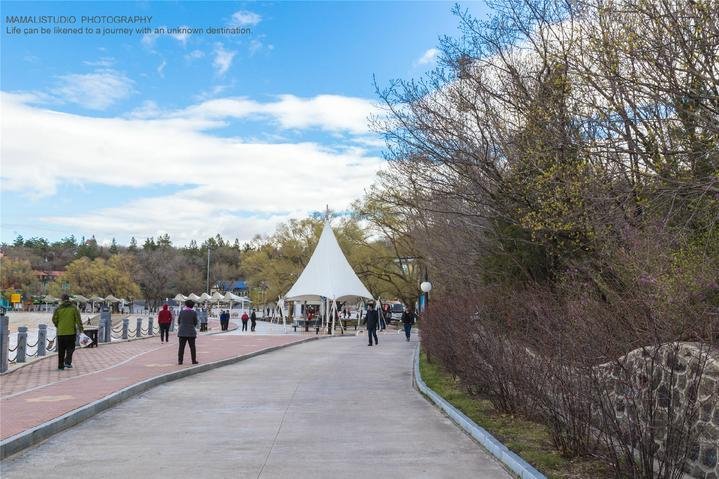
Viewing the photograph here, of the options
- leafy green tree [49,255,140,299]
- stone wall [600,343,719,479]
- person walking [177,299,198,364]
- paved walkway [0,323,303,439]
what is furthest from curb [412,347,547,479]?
leafy green tree [49,255,140,299]

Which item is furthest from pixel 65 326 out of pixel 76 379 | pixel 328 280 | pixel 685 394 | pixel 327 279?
pixel 327 279

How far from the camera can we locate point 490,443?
7922 millimetres

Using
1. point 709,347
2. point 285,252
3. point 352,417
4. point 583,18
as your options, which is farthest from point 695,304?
A: point 285,252

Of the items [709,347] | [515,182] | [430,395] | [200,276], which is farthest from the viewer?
[200,276]

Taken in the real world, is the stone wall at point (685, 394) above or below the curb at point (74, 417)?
above

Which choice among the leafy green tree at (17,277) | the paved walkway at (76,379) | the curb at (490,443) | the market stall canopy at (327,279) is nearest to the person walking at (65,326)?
the paved walkway at (76,379)

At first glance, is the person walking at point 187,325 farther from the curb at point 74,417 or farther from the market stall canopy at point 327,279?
Result: the market stall canopy at point 327,279

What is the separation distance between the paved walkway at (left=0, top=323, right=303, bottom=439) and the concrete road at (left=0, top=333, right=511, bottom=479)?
57 centimetres

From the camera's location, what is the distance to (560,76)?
37.7 ft

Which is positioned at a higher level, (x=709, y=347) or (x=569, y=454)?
(x=709, y=347)

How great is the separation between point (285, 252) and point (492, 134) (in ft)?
182

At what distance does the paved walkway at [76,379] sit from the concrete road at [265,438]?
1.89ft

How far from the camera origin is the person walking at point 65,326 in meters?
15.9

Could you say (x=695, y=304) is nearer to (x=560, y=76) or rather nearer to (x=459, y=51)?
(x=560, y=76)
